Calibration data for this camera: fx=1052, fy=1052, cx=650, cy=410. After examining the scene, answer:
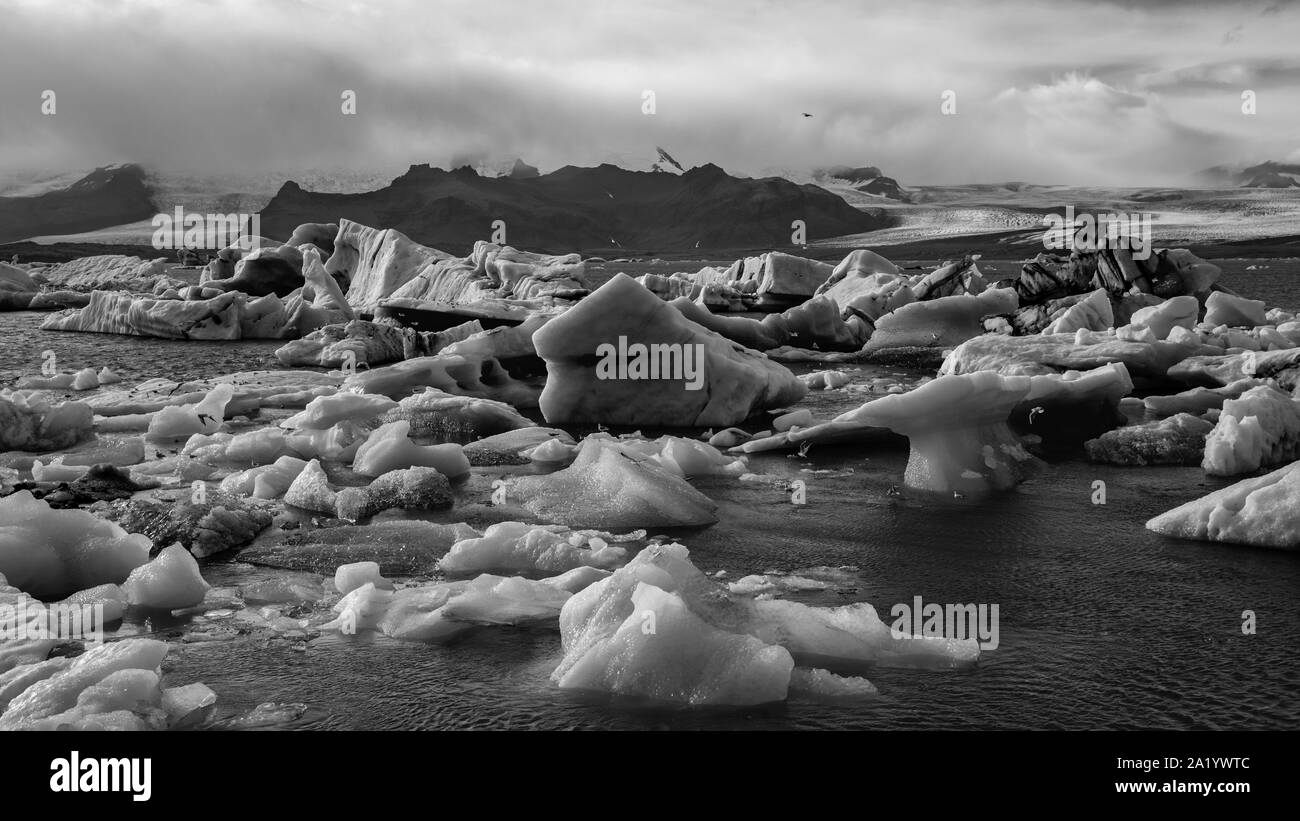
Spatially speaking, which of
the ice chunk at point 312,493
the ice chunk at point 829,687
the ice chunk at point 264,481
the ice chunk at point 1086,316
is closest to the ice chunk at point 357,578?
the ice chunk at point 312,493

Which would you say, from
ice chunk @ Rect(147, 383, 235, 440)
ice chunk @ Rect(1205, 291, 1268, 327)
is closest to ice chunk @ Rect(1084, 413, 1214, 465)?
ice chunk @ Rect(1205, 291, 1268, 327)

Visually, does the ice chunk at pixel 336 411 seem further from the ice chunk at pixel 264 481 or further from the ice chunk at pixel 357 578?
the ice chunk at pixel 357 578

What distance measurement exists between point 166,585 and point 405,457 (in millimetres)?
4438

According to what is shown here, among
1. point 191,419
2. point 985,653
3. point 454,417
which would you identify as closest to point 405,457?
point 454,417

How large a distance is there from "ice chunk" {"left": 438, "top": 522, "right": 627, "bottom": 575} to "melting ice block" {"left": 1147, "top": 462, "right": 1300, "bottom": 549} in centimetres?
477

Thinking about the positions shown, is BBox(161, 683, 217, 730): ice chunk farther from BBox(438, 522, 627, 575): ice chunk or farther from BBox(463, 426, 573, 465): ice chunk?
BBox(463, 426, 573, 465): ice chunk

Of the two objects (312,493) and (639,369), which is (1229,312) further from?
(312,493)

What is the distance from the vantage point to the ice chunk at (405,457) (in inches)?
447

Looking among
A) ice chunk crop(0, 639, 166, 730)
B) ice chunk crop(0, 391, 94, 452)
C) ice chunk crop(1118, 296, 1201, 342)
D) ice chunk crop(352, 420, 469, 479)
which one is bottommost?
ice chunk crop(0, 639, 166, 730)

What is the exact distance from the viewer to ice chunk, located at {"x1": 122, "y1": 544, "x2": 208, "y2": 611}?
7.07m

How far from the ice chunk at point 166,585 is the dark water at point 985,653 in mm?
565

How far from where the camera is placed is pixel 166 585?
7.07 metres

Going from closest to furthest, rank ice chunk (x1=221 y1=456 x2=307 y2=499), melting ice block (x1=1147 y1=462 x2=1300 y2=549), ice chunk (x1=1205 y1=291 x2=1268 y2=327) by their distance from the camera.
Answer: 1. melting ice block (x1=1147 y1=462 x2=1300 y2=549)
2. ice chunk (x1=221 y1=456 x2=307 y2=499)
3. ice chunk (x1=1205 y1=291 x2=1268 y2=327)
